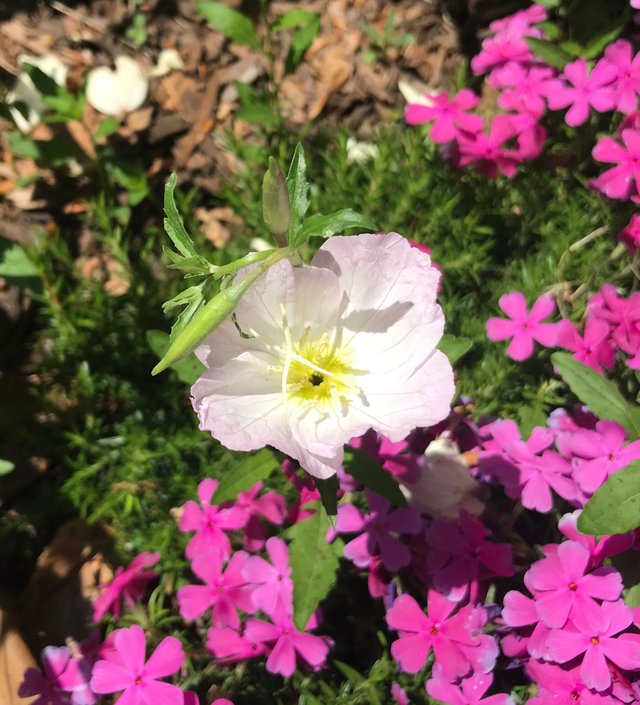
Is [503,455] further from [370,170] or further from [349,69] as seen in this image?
[349,69]

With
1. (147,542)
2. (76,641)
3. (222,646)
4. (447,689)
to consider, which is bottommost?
(76,641)

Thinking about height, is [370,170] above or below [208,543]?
above

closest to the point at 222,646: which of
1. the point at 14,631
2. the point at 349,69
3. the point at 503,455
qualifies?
the point at 14,631

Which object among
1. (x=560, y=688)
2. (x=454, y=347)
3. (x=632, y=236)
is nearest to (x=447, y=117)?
(x=632, y=236)

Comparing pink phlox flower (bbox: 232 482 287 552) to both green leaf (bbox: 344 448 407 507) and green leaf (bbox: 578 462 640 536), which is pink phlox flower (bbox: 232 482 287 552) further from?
green leaf (bbox: 578 462 640 536)

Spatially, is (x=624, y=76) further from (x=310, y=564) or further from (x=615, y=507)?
(x=310, y=564)

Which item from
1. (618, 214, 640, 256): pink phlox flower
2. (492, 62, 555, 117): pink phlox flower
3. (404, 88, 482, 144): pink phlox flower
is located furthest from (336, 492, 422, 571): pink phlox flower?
(492, 62, 555, 117): pink phlox flower
